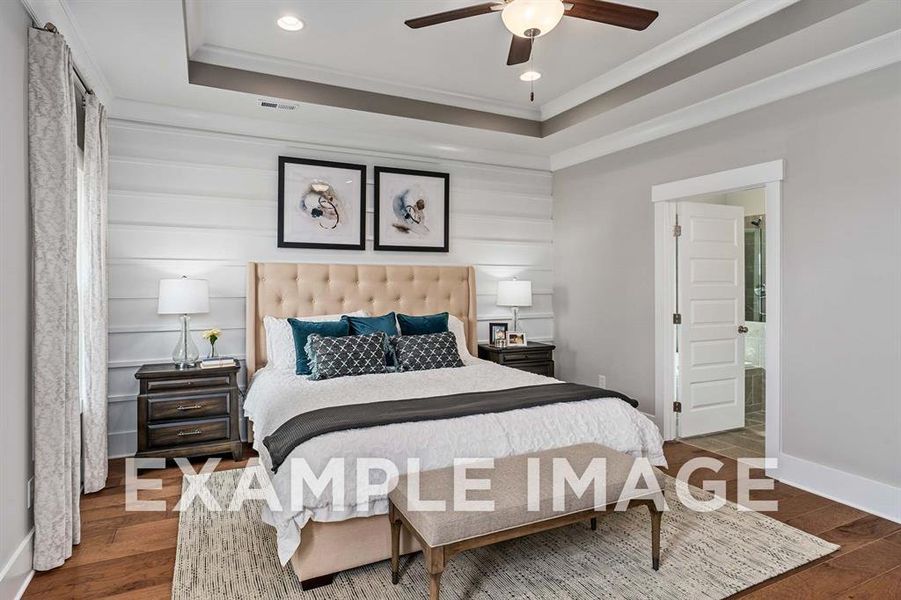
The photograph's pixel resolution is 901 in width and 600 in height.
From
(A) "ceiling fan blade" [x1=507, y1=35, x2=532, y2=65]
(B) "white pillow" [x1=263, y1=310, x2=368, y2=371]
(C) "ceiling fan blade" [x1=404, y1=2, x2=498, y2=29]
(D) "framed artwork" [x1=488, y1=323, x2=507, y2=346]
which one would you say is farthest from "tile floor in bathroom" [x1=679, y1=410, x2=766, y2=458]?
(C) "ceiling fan blade" [x1=404, y1=2, x2=498, y2=29]

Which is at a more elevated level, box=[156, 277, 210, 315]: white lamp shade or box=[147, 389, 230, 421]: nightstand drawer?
box=[156, 277, 210, 315]: white lamp shade

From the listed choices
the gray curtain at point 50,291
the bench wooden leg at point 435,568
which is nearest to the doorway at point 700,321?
the bench wooden leg at point 435,568

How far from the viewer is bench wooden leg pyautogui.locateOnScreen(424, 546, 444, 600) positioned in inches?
74.8

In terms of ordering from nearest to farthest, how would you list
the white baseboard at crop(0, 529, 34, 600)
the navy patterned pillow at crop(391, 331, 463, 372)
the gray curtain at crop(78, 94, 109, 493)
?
the white baseboard at crop(0, 529, 34, 600), the gray curtain at crop(78, 94, 109, 493), the navy patterned pillow at crop(391, 331, 463, 372)

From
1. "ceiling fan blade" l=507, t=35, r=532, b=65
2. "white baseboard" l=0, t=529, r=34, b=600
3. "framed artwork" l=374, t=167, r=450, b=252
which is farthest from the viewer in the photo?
"framed artwork" l=374, t=167, r=450, b=252

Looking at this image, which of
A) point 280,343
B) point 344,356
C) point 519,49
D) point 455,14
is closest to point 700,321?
point 519,49

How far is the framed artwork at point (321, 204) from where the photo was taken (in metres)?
4.46

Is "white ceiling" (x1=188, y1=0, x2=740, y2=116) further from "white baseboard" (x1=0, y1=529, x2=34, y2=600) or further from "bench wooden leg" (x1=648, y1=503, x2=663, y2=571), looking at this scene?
"white baseboard" (x1=0, y1=529, x2=34, y2=600)

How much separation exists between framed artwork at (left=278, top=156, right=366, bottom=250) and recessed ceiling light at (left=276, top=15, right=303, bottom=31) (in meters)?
1.32

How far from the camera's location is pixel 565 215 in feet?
18.2

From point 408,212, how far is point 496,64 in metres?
1.60

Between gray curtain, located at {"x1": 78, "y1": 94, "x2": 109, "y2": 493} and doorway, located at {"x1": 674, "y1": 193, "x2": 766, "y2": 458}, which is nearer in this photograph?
gray curtain, located at {"x1": 78, "y1": 94, "x2": 109, "y2": 493}

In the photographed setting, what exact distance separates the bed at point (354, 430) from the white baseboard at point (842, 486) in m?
1.16

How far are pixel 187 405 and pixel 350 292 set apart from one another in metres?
1.55
